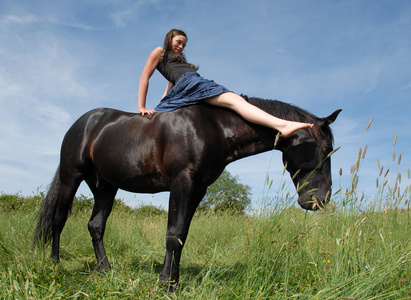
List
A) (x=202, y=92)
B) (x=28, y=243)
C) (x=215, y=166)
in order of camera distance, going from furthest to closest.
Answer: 1. (x=28, y=243)
2. (x=202, y=92)
3. (x=215, y=166)

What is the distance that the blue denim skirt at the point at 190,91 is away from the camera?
3126 mm

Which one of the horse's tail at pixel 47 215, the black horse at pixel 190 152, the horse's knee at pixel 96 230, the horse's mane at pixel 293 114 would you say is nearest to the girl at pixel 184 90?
the black horse at pixel 190 152

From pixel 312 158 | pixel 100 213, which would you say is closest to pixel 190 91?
pixel 312 158

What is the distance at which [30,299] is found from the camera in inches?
92.6

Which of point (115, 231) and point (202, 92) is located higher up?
point (202, 92)

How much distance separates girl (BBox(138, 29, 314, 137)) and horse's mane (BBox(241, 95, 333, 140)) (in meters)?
0.21

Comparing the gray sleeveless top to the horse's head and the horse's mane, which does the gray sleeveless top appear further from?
the horse's head

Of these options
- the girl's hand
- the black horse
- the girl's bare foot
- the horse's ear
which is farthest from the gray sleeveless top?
the horse's ear

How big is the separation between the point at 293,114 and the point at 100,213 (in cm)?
257

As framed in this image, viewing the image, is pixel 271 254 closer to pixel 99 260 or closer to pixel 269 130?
pixel 269 130

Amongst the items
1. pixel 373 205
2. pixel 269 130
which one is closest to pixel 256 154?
pixel 269 130

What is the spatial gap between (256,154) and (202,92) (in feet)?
2.65

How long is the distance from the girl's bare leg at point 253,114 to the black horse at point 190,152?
0.28 ft

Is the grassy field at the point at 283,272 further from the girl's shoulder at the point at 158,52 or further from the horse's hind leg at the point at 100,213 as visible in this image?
the girl's shoulder at the point at 158,52
